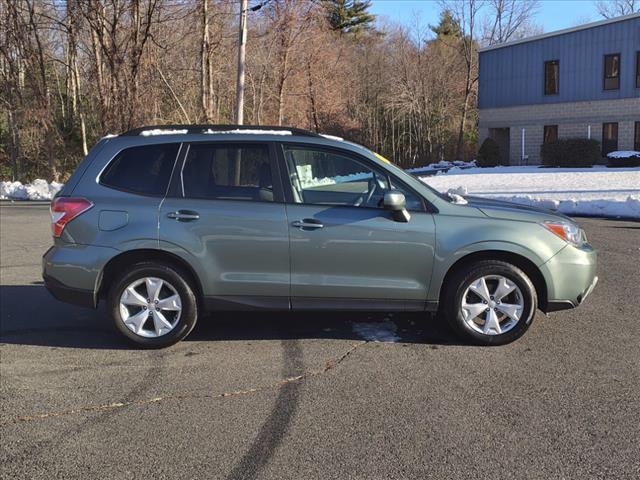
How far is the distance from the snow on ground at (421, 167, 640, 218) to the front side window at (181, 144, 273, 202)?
10.5 m

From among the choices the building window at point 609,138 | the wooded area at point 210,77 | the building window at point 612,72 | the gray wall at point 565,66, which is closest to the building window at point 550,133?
the gray wall at point 565,66

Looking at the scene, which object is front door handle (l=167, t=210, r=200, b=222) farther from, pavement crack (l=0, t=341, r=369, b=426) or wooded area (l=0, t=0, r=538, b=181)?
wooded area (l=0, t=0, r=538, b=181)

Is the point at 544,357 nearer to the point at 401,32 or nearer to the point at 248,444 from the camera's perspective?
the point at 248,444

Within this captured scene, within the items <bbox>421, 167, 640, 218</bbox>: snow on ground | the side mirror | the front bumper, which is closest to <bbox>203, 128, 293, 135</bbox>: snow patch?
the side mirror

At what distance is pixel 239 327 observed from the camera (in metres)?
5.87

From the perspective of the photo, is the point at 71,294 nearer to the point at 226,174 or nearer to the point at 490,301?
the point at 226,174

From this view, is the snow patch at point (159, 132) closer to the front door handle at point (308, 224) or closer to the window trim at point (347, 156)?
the window trim at point (347, 156)

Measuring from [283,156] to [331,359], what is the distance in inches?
69.4

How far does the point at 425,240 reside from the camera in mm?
5035

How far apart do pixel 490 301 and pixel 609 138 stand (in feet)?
101

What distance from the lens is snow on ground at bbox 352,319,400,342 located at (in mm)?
5406

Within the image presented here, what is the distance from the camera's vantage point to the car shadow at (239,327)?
5469mm

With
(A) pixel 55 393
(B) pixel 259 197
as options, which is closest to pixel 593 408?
(B) pixel 259 197

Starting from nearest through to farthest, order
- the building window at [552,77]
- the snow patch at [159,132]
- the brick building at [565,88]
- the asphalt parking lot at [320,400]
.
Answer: the asphalt parking lot at [320,400] → the snow patch at [159,132] → the brick building at [565,88] → the building window at [552,77]
